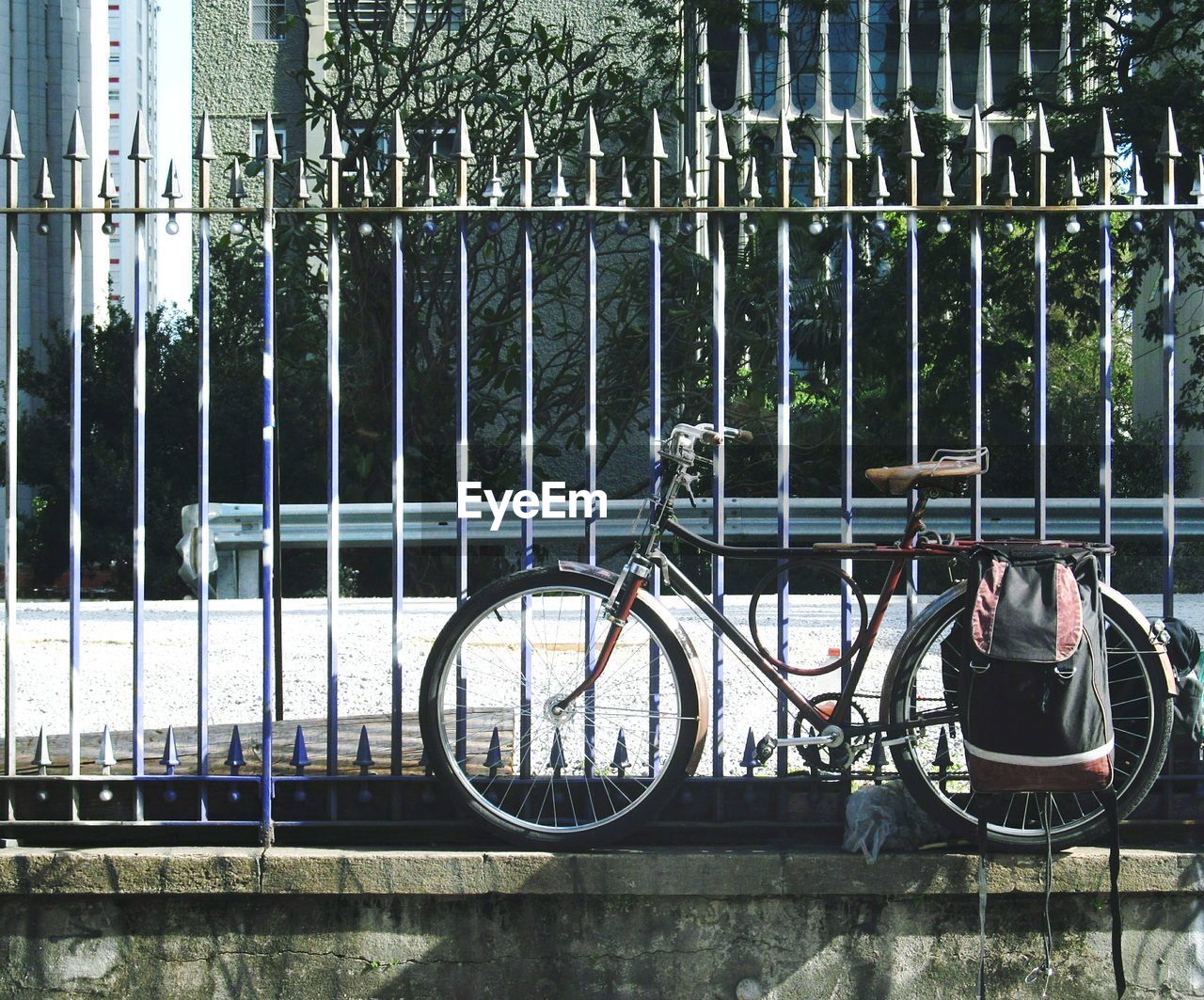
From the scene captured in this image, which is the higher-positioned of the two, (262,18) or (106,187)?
(262,18)

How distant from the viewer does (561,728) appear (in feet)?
13.1

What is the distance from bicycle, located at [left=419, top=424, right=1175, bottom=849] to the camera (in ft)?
12.7

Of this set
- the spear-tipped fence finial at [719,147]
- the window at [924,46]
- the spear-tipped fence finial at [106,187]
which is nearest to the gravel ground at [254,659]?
the spear-tipped fence finial at [719,147]

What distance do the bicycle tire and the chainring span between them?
10 centimetres

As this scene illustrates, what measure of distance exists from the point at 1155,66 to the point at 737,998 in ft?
39.8

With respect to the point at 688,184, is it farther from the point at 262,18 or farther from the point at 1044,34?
the point at 262,18

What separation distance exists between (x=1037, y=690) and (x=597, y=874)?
4.14ft

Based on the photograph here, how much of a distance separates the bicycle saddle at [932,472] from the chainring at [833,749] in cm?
62

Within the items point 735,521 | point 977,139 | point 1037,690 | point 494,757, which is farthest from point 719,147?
point 735,521

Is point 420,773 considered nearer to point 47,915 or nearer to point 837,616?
point 47,915

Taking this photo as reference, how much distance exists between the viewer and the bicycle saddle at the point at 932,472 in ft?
12.5

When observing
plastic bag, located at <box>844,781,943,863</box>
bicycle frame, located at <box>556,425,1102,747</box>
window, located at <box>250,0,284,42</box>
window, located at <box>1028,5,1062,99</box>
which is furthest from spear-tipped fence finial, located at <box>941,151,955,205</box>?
window, located at <box>250,0,284,42</box>

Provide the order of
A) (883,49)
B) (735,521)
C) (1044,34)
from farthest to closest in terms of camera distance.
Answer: (883,49) < (1044,34) < (735,521)

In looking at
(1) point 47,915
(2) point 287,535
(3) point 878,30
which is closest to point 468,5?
(2) point 287,535
